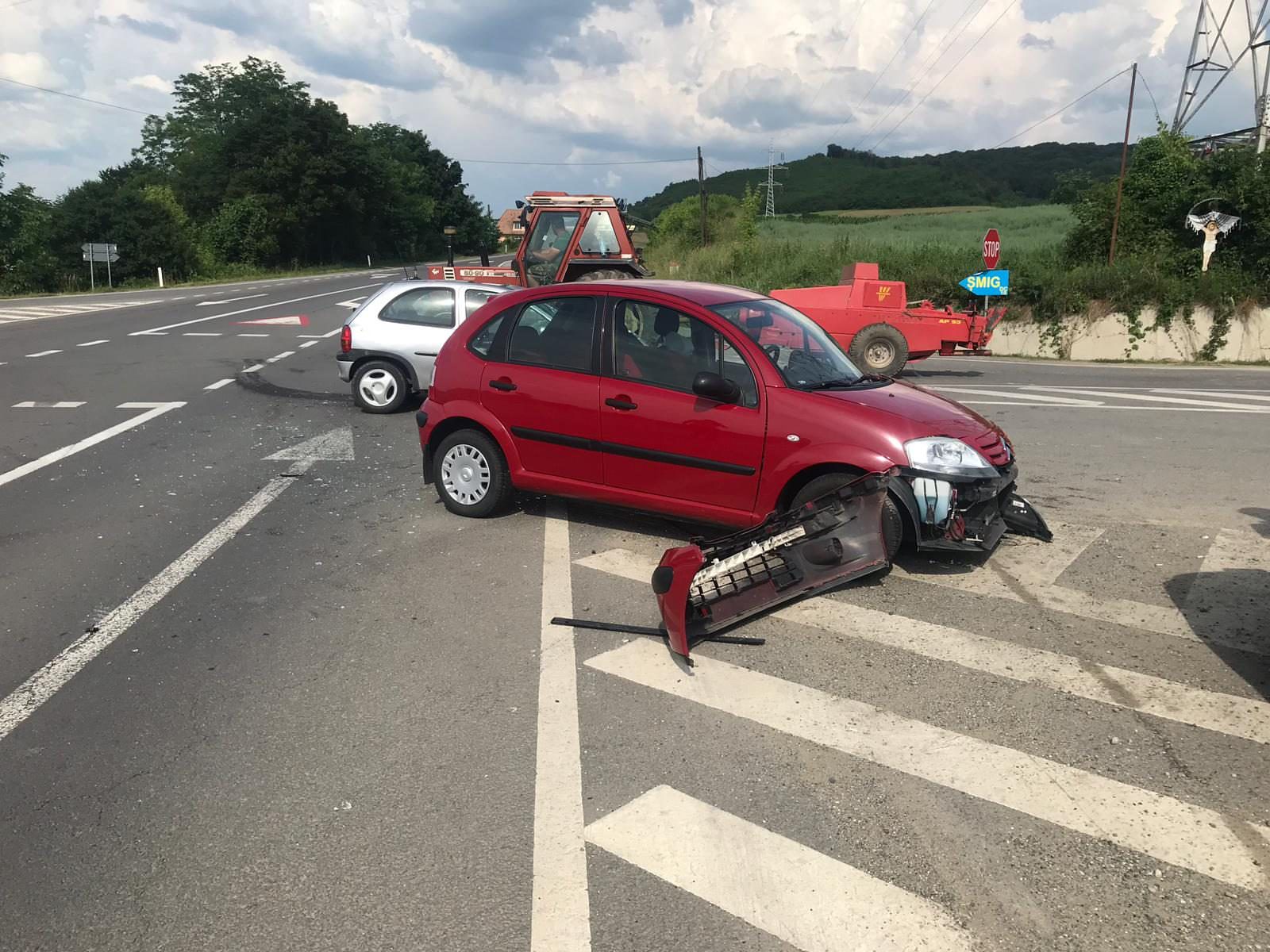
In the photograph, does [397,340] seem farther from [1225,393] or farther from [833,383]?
[1225,393]

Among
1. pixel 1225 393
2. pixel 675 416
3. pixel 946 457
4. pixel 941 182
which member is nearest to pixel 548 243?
pixel 1225 393

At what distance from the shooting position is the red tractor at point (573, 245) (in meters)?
16.3

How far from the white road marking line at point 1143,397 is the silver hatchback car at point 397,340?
8.20m

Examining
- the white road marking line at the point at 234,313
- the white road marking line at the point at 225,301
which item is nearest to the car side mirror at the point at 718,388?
the white road marking line at the point at 234,313

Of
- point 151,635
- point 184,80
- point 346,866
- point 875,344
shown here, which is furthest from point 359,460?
point 184,80

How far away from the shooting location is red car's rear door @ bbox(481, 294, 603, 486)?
21.0 ft

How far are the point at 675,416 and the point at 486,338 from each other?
5.73 feet

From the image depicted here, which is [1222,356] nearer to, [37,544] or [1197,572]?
[1197,572]

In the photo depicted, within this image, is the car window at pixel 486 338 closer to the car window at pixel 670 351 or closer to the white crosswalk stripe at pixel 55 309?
the car window at pixel 670 351

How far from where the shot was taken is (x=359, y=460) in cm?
928

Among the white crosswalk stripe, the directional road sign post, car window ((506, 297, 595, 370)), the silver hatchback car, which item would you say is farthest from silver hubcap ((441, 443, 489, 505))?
the directional road sign post

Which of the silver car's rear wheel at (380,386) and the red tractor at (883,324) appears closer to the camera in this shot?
the silver car's rear wheel at (380,386)

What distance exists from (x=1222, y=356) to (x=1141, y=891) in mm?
22924

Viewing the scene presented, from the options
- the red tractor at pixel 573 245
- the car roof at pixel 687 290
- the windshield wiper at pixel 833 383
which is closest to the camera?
the windshield wiper at pixel 833 383
